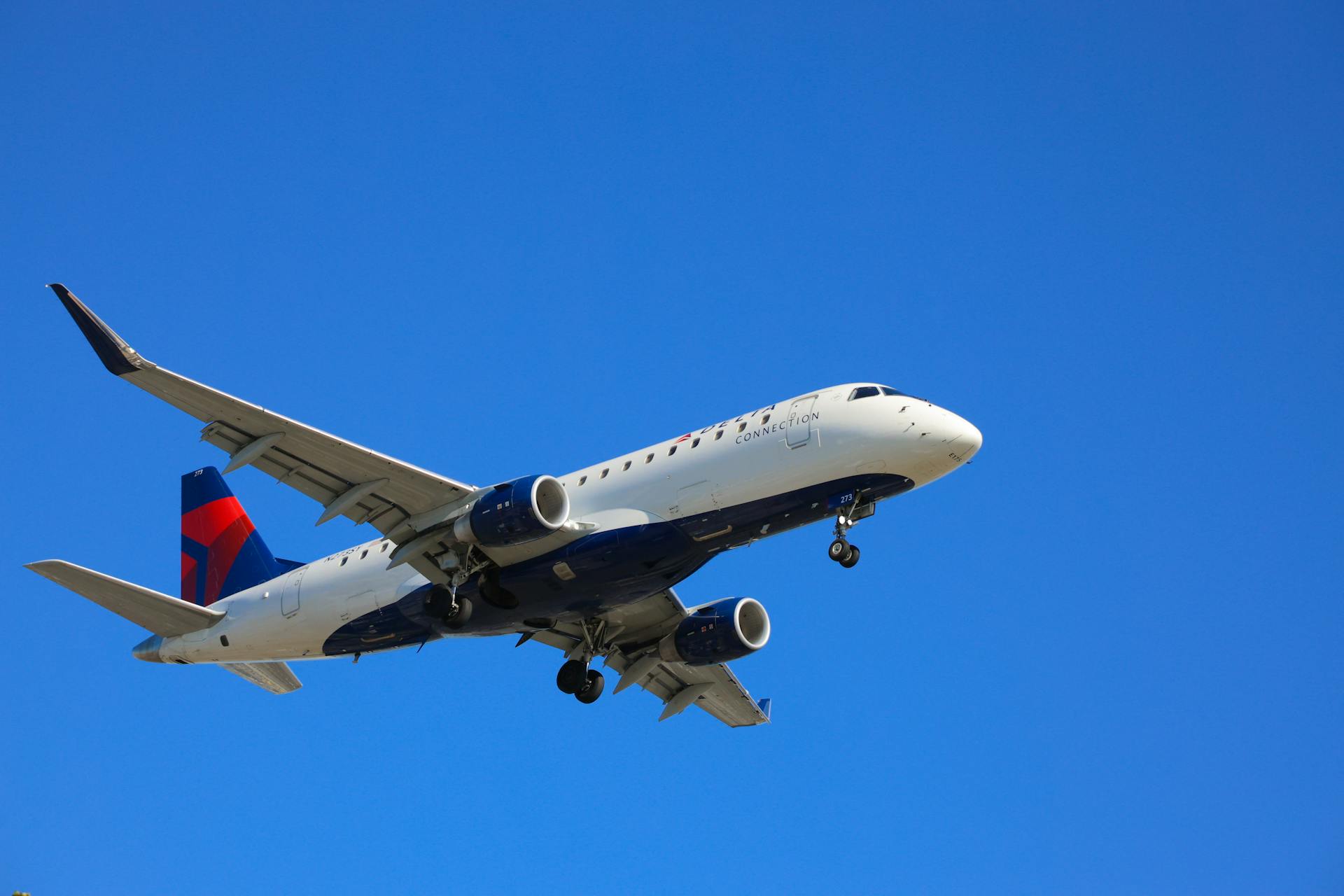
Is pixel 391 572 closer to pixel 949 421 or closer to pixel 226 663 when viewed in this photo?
pixel 226 663

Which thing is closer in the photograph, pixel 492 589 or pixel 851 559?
pixel 851 559

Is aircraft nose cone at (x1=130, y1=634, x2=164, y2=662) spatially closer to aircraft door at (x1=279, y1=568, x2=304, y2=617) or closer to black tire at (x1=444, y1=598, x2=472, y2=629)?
aircraft door at (x1=279, y1=568, x2=304, y2=617)

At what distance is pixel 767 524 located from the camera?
30.4 meters

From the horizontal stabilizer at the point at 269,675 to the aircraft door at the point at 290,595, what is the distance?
2.74 metres

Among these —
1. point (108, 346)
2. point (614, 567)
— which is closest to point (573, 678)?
point (614, 567)

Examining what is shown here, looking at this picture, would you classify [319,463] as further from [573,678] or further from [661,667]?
[661,667]

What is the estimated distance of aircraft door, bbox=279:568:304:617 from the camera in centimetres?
3491

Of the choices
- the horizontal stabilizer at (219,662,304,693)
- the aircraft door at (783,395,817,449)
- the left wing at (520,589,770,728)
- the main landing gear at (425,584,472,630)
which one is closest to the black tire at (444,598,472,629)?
the main landing gear at (425,584,472,630)

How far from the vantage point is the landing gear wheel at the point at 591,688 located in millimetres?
36031

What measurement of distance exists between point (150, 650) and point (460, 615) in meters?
9.79

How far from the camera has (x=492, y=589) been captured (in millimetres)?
32094

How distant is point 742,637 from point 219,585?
13946 millimetres

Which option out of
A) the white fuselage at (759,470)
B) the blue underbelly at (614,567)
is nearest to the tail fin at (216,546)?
the blue underbelly at (614,567)

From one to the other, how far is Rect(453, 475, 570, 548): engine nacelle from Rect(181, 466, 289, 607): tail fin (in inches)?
339
